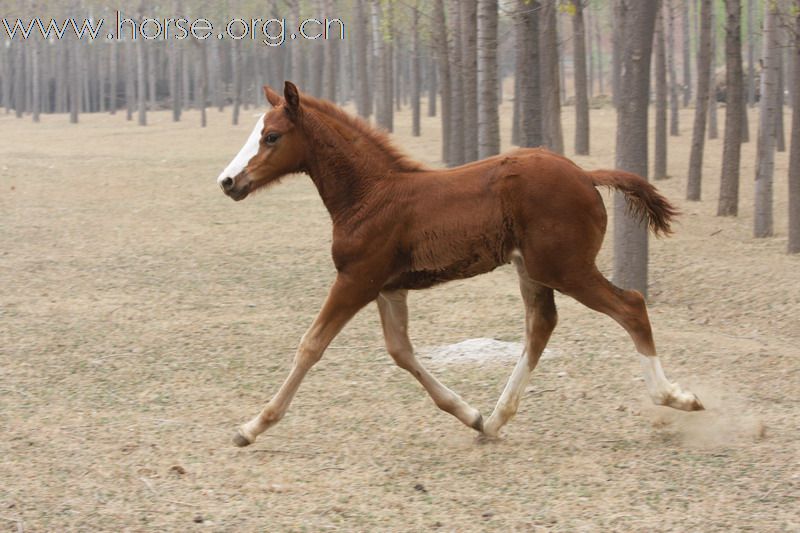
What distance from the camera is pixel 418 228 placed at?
19.9 feet

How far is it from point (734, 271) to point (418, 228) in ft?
23.0

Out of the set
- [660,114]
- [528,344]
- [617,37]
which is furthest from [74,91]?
[528,344]

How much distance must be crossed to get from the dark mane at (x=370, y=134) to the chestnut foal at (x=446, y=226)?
5cm

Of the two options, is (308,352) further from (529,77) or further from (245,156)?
(529,77)

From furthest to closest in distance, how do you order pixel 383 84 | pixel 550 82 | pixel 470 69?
pixel 383 84 < pixel 550 82 < pixel 470 69

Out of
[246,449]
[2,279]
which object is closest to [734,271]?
[246,449]

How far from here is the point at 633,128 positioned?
1045cm

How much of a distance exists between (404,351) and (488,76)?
295 inches

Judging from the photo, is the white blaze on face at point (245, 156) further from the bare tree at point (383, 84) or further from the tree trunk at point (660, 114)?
the bare tree at point (383, 84)

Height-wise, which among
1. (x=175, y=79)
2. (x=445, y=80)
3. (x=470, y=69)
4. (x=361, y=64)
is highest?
(x=175, y=79)

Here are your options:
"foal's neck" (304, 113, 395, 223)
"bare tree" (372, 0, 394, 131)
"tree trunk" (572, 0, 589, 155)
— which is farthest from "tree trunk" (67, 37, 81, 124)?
"foal's neck" (304, 113, 395, 223)

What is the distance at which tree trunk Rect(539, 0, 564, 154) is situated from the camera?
19.9 metres

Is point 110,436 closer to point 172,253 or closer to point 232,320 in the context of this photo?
point 232,320

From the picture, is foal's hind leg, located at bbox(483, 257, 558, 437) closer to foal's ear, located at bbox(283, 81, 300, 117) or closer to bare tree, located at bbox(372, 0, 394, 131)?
foal's ear, located at bbox(283, 81, 300, 117)
